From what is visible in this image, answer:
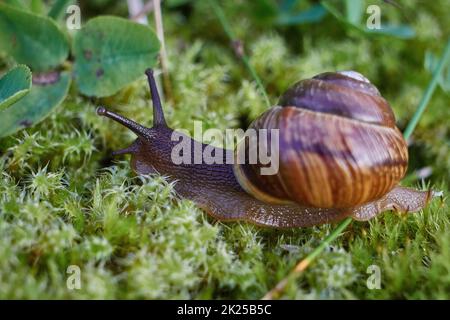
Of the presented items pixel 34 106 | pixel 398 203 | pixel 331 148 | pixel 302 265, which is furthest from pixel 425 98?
pixel 34 106

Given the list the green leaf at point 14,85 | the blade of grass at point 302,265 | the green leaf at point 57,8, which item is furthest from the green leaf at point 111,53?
the blade of grass at point 302,265

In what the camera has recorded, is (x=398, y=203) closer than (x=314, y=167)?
No

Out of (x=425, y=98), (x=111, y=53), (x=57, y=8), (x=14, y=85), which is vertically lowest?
(x=425, y=98)

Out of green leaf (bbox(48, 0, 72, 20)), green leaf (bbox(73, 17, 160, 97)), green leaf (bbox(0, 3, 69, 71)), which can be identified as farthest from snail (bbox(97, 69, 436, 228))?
green leaf (bbox(48, 0, 72, 20))

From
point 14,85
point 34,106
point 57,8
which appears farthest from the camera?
point 57,8

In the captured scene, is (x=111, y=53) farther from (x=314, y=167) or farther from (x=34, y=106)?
(x=314, y=167)

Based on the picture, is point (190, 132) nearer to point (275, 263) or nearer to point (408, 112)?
point (275, 263)
